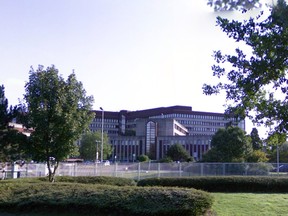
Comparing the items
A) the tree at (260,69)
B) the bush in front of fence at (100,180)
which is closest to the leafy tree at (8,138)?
the bush in front of fence at (100,180)

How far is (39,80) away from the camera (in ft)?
73.3

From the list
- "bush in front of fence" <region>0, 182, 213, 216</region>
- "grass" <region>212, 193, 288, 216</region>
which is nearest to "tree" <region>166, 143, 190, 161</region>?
"grass" <region>212, 193, 288, 216</region>

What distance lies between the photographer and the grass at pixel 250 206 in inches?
→ 568

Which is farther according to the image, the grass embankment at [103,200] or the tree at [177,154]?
the tree at [177,154]

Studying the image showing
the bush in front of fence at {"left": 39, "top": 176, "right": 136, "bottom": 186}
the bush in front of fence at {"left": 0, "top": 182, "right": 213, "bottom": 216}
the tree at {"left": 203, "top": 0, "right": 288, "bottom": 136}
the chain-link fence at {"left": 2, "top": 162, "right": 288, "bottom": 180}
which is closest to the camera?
the tree at {"left": 203, "top": 0, "right": 288, "bottom": 136}

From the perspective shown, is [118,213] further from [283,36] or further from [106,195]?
[283,36]

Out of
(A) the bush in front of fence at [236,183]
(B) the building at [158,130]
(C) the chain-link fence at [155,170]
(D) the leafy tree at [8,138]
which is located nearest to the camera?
(A) the bush in front of fence at [236,183]

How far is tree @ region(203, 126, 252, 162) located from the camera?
4934cm

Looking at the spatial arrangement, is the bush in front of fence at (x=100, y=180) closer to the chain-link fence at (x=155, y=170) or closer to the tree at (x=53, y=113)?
the tree at (x=53, y=113)

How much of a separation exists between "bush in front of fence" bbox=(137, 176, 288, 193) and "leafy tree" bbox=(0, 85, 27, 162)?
8.09m

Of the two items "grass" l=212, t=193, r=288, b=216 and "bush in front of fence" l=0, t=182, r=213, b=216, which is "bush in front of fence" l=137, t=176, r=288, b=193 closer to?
"grass" l=212, t=193, r=288, b=216

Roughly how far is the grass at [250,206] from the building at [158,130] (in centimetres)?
8553

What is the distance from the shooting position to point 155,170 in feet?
119

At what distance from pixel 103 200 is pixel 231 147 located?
124 ft
